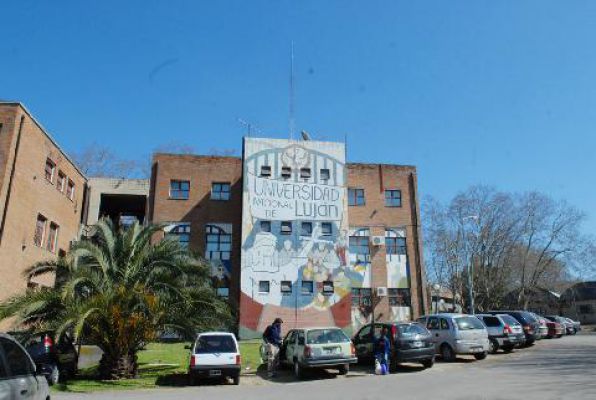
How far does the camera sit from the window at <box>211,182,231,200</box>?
36344mm

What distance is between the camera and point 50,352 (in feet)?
48.3

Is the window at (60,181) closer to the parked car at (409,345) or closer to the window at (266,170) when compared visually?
the window at (266,170)

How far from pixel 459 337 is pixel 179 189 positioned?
945 inches

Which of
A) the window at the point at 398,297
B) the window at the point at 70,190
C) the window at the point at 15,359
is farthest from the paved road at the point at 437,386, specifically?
the window at the point at 70,190

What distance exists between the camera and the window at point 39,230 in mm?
27047

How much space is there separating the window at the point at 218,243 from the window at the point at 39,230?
10660mm

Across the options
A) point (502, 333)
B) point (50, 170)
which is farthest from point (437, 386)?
point (50, 170)

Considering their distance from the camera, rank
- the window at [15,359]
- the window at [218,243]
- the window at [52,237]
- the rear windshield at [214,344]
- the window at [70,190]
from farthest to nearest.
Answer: the window at [218,243] < the window at [70,190] < the window at [52,237] < the rear windshield at [214,344] < the window at [15,359]

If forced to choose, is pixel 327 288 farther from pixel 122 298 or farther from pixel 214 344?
pixel 122 298

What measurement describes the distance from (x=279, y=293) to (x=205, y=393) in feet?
66.2

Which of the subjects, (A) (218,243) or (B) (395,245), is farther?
(B) (395,245)

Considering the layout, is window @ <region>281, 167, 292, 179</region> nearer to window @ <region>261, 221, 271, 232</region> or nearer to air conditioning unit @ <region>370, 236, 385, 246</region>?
window @ <region>261, 221, 271, 232</region>

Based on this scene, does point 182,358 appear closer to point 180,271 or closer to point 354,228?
point 180,271

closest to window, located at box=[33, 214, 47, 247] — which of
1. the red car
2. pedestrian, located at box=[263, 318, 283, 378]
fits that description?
pedestrian, located at box=[263, 318, 283, 378]
